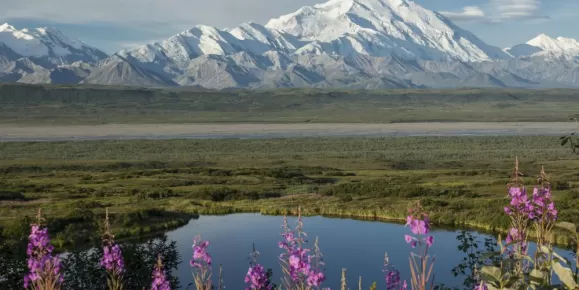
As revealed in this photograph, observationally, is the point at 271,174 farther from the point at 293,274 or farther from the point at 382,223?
the point at 293,274

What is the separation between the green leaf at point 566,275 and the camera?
21.6ft

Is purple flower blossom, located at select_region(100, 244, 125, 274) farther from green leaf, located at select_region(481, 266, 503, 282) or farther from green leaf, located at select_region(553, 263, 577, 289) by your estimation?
green leaf, located at select_region(553, 263, 577, 289)

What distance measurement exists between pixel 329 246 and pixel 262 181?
31731 millimetres

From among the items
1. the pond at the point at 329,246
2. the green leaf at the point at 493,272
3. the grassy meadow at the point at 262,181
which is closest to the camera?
the green leaf at the point at 493,272

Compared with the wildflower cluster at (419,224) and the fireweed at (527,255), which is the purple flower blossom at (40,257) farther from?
the fireweed at (527,255)

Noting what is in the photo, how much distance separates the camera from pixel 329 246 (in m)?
38.5

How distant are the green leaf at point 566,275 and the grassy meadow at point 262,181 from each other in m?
28.6

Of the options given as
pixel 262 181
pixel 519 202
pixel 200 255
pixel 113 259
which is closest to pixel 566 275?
pixel 519 202

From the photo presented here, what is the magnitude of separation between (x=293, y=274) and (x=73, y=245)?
33.1 metres

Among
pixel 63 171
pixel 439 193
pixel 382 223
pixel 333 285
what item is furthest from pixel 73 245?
pixel 63 171

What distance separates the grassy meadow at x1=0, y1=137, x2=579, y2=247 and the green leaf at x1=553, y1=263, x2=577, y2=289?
28.6 metres

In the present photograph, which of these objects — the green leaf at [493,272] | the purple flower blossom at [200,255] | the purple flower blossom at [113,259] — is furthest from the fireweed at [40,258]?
the green leaf at [493,272]

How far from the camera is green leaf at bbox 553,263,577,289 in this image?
21.6 feet

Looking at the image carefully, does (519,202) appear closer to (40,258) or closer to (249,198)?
(40,258)
